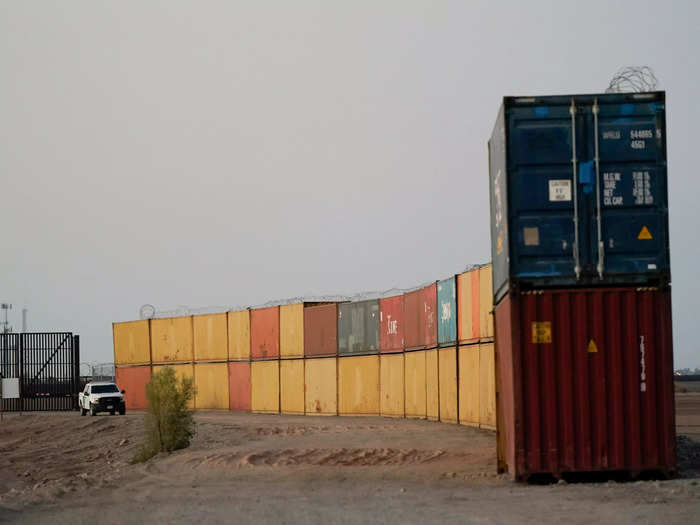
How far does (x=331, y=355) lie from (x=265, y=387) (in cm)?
570

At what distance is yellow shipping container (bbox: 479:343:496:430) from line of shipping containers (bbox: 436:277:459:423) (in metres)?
2.47

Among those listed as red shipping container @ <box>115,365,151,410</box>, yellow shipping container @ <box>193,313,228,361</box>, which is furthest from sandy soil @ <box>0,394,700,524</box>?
red shipping container @ <box>115,365,151,410</box>

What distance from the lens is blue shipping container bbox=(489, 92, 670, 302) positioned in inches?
589

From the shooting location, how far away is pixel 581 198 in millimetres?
14984

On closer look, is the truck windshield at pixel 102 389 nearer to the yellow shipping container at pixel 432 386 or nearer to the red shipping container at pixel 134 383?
the red shipping container at pixel 134 383

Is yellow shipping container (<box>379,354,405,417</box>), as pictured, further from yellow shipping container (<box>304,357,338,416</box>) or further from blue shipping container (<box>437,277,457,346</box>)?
blue shipping container (<box>437,277,457,346</box>)

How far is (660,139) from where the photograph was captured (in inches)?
594

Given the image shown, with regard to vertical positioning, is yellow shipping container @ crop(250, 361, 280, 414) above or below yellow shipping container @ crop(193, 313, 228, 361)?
below

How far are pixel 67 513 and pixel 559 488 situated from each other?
6.55m

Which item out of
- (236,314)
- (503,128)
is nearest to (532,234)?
(503,128)

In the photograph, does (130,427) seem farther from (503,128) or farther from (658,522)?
(658,522)

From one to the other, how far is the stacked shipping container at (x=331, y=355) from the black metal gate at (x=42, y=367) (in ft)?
11.3

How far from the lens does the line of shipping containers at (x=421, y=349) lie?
32.0 m

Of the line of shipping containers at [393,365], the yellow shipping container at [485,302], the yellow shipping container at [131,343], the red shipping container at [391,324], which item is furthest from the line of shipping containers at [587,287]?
the yellow shipping container at [131,343]
